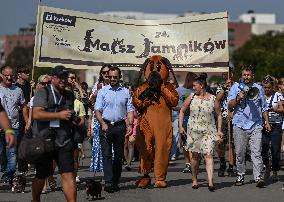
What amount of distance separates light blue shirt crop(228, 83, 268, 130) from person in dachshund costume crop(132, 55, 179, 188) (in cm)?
96

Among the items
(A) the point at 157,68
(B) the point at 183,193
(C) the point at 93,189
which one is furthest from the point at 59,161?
(A) the point at 157,68

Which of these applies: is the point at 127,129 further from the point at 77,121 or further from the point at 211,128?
the point at 77,121

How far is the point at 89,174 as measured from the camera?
1526cm

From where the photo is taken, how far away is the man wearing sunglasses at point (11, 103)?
1313 cm

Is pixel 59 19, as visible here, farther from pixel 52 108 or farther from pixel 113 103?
pixel 52 108

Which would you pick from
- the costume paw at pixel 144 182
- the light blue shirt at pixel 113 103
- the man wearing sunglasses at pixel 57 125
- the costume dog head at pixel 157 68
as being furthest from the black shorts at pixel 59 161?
the costume dog head at pixel 157 68

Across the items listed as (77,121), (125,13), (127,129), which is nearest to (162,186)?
(127,129)

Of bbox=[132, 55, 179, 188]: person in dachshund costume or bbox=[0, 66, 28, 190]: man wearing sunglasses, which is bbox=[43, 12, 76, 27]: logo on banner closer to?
bbox=[0, 66, 28, 190]: man wearing sunglasses

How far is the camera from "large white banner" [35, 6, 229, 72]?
1509cm

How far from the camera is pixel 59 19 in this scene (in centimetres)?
1491

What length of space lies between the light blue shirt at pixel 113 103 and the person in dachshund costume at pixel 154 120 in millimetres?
480

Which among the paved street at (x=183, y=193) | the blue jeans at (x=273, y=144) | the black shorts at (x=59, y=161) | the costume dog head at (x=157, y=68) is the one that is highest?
the costume dog head at (x=157, y=68)

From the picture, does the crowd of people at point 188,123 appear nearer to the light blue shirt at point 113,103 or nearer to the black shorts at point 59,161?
the light blue shirt at point 113,103

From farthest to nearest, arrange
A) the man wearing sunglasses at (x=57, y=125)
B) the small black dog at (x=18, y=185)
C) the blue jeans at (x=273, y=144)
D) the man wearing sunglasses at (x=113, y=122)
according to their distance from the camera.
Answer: the blue jeans at (x=273, y=144) → the man wearing sunglasses at (x=113, y=122) → the small black dog at (x=18, y=185) → the man wearing sunglasses at (x=57, y=125)
